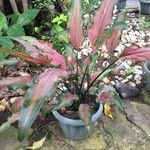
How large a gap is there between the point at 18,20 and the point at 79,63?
1.04 m

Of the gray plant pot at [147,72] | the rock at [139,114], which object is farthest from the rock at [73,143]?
the gray plant pot at [147,72]

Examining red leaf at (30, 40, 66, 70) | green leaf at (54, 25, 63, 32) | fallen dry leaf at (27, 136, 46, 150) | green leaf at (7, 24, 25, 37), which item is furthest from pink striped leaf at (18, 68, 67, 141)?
green leaf at (54, 25, 63, 32)

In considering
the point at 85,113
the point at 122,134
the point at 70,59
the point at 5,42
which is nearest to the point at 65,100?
the point at 85,113

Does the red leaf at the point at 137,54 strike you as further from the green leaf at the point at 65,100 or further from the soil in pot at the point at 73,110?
the soil in pot at the point at 73,110

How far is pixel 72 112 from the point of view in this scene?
7.19ft

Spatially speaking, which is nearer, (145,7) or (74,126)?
(74,126)

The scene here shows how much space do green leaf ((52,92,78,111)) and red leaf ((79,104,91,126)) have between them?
0.22 feet

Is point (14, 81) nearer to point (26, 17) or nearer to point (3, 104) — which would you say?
point (3, 104)

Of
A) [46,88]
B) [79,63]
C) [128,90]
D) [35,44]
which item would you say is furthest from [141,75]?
[46,88]

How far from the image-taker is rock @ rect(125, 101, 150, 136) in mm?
2377

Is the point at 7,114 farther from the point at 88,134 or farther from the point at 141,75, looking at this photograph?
the point at 141,75

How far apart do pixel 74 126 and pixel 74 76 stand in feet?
1.06

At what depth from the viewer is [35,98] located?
63.8 inches

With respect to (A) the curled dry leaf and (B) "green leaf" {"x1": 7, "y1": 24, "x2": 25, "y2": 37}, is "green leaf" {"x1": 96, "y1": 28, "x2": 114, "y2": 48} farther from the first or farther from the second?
(B) "green leaf" {"x1": 7, "y1": 24, "x2": 25, "y2": 37}
